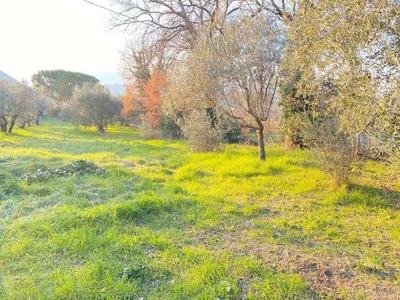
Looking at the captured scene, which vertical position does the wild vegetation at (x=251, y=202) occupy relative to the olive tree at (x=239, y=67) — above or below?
below

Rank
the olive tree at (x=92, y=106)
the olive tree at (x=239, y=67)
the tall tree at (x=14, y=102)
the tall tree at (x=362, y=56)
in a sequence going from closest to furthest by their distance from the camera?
the tall tree at (x=362, y=56) < the olive tree at (x=239, y=67) < the tall tree at (x=14, y=102) < the olive tree at (x=92, y=106)

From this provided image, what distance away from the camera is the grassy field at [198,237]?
117 inches

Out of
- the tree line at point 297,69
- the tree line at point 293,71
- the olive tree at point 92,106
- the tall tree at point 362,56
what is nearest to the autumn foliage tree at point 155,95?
the tree line at point 293,71

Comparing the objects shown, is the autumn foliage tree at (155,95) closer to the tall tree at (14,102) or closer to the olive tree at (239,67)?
the tall tree at (14,102)

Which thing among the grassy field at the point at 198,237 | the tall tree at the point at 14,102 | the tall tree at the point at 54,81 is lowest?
the grassy field at the point at 198,237

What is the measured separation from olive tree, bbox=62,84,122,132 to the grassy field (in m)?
19.1

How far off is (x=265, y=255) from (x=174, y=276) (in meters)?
1.30

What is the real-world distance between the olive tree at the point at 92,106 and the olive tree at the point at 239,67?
1839cm

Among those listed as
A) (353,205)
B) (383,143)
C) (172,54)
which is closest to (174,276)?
(383,143)

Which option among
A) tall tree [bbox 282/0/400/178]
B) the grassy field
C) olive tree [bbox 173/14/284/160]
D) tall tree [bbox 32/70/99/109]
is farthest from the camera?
tall tree [bbox 32/70/99/109]

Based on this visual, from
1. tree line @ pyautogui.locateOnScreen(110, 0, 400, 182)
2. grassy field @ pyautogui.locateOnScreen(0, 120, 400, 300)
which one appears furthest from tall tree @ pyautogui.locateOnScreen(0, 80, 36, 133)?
grassy field @ pyautogui.locateOnScreen(0, 120, 400, 300)

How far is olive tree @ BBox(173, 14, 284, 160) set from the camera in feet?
25.0

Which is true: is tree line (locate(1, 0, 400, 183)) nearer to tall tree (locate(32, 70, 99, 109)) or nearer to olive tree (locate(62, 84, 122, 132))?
olive tree (locate(62, 84, 122, 132))

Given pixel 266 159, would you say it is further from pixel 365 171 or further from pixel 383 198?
pixel 383 198
